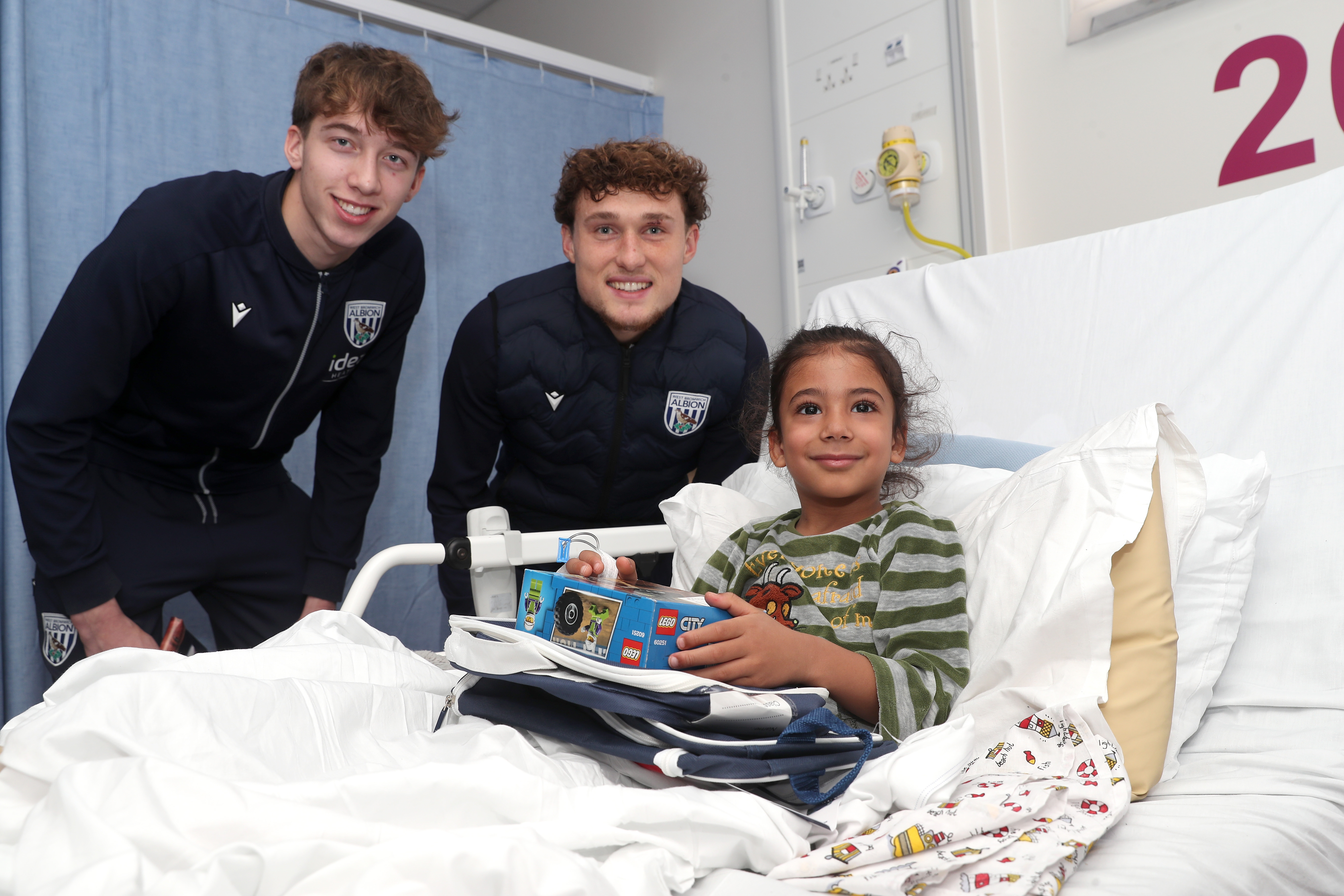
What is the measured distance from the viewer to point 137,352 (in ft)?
5.02

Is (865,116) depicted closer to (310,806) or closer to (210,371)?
(210,371)

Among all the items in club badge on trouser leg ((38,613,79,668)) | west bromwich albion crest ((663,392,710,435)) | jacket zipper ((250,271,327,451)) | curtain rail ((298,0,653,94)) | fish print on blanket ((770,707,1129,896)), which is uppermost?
curtain rail ((298,0,653,94))

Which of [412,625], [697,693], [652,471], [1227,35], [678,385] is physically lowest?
[412,625]

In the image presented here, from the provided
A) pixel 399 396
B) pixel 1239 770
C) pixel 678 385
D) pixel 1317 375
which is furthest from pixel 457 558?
pixel 399 396

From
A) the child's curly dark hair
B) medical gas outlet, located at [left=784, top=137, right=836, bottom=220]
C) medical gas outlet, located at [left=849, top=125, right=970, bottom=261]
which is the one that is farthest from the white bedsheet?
medical gas outlet, located at [left=784, top=137, right=836, bottom=220]

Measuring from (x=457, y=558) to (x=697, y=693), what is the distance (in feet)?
2.10

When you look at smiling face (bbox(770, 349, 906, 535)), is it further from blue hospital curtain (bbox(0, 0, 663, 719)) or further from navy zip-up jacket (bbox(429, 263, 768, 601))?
blue hospital curtain (bbox(0, 0, 663, 719))

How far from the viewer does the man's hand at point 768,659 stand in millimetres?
788

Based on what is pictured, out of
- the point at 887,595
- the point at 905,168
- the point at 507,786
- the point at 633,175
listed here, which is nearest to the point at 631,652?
the point at 507,786

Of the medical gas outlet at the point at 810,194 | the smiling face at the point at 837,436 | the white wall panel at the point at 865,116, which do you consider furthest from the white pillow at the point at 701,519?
the medical gas outlet at the point at 810,194

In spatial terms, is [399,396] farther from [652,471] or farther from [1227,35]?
[1227,35]

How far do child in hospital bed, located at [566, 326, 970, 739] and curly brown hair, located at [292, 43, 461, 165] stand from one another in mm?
790

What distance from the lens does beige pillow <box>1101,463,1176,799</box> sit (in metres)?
0.83

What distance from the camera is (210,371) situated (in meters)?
1.62
